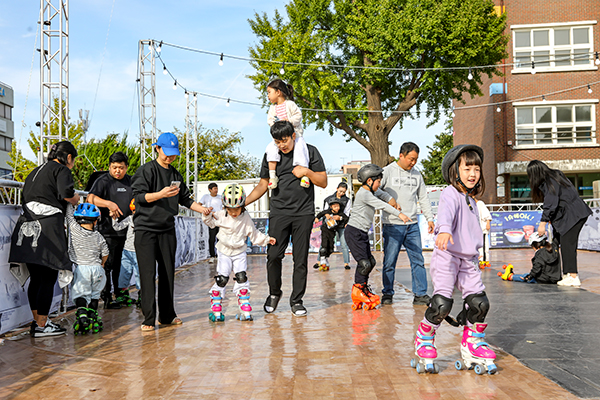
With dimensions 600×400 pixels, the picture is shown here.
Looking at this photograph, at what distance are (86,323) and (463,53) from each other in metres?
21.4

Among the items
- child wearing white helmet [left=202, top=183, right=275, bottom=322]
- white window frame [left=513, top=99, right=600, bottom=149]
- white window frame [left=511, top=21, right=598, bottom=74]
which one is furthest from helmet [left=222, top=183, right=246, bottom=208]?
white window frame [left=511, top=21, right=598, bottom=74]

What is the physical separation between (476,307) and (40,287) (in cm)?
402

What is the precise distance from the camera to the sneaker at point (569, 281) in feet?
26.1

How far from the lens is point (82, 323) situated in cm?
500

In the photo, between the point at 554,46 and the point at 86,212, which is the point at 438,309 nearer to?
the point at 86,212

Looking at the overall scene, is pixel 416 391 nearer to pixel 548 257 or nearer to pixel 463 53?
pixel 548 257

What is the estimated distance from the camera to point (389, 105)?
91.7ft

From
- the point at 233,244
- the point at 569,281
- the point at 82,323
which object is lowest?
the point at 569,281

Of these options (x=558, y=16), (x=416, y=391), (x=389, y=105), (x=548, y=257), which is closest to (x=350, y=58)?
(x=389, y=105)

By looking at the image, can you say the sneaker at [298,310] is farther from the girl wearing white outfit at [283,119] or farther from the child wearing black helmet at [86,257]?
the child wearing black helmet at [86,257]

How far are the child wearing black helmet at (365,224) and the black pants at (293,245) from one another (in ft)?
2.48

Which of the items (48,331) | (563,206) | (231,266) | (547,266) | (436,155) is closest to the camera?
(48,331)

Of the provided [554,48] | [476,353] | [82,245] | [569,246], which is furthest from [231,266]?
[554,48]

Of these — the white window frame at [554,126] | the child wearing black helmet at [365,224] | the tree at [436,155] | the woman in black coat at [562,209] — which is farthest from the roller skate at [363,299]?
the tree at [436,155]
